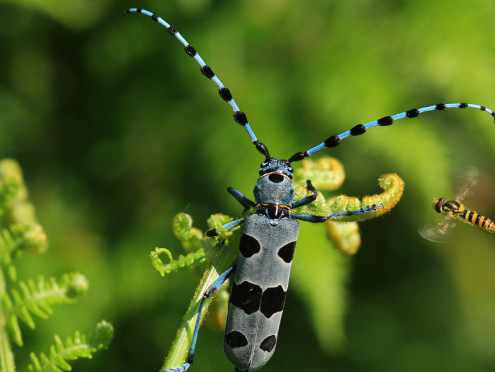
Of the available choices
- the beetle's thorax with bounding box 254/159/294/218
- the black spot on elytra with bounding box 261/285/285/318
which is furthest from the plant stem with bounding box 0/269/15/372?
the beetle's thorax with bounding box 254/159/294/218

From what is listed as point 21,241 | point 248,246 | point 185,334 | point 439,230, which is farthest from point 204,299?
point 439,230

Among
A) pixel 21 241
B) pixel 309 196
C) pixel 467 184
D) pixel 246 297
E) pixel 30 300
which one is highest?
pixel 467 184

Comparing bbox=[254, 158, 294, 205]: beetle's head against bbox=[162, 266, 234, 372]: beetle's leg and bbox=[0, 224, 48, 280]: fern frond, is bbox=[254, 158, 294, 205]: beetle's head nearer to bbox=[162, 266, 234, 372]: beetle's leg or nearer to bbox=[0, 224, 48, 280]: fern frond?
bbox=[162, 266, 234, 372]: beetle's leg

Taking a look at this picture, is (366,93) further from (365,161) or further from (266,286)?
(266,286)

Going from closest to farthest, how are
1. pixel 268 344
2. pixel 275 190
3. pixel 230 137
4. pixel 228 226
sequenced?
pixel 228 226 → pixel 268 344 → pixel 275 190 → pixel 230 137

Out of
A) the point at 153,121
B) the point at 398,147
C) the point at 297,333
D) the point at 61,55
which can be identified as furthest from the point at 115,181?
the point at 398,147

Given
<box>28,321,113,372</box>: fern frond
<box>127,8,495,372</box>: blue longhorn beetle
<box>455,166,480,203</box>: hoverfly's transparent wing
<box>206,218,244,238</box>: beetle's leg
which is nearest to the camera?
<box>28,321,113,372</box>: fern frond

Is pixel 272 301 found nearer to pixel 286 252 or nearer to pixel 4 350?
pixel 286 252
